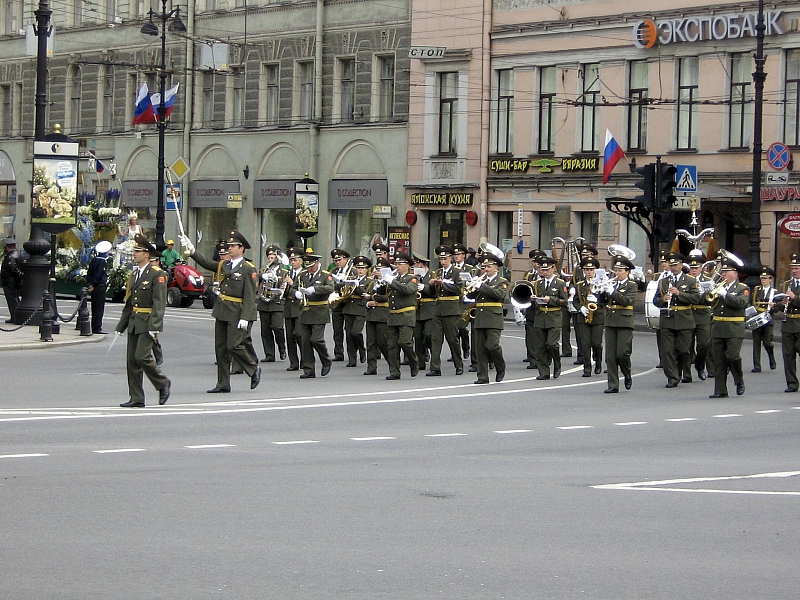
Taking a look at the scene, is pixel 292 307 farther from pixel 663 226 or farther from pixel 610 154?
pixel 610 154

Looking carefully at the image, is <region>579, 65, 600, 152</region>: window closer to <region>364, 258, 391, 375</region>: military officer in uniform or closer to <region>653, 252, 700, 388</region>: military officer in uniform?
<region>364, 258, 391, 375</region>: military officer in uniform

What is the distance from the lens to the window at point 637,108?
4172 cm

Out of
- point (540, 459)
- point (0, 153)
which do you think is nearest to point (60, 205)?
point (540, 459)

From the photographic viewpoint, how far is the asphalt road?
26.4ft

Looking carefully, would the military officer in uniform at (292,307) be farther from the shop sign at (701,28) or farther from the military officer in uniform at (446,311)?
the shop sign at (701,28)

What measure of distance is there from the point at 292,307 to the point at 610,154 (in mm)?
19831

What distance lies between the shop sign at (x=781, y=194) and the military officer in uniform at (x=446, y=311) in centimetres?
1727

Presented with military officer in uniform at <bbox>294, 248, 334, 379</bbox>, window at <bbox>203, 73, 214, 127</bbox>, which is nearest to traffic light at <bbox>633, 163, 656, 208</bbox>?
military officer in uniform at <bbox>294, 248, 334, 379</bbox>

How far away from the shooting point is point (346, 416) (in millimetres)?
16672

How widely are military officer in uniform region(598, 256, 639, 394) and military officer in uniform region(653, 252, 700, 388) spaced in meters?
0.84

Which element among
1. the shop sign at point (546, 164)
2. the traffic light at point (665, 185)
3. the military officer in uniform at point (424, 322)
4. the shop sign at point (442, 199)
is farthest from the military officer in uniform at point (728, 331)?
the shop sign at point (442, 199)

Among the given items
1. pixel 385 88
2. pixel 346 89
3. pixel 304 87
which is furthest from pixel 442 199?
pixel 304 87

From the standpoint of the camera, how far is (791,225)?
121ft

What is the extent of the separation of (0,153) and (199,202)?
12858 mm
